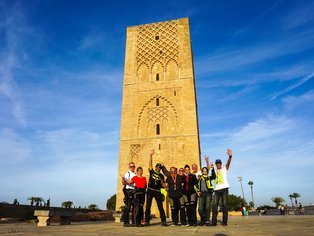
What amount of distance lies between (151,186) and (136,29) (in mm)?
19979

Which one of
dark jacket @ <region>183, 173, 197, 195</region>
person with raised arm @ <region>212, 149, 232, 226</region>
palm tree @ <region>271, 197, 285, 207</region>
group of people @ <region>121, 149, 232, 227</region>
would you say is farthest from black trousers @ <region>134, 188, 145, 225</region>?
palm tree @ <region>271, 197, 285, 207</region>

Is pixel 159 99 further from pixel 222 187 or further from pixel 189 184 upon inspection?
pixel 222 187

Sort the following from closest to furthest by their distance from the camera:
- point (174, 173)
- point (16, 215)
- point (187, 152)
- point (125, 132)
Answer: point (174, 173)
point (16, 215)
point (187, 152)
point (125, 132)

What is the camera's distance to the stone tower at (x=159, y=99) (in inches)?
732

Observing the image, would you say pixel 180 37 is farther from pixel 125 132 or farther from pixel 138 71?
pixel 125 132

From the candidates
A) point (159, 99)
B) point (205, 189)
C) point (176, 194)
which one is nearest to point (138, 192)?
point (176, 194)

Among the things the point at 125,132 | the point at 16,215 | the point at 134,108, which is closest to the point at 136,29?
the point at 134,108

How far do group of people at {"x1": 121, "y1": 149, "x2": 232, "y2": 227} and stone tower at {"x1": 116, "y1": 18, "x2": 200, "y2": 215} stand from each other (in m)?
11.0

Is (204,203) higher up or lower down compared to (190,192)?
lower down

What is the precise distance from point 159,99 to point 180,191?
1442 centimetres

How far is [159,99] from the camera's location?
67.3 feet

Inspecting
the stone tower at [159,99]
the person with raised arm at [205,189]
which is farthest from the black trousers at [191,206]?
the stone tower at [159,99]

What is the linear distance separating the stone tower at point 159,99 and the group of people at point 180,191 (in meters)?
11.0

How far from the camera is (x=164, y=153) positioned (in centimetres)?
1858
